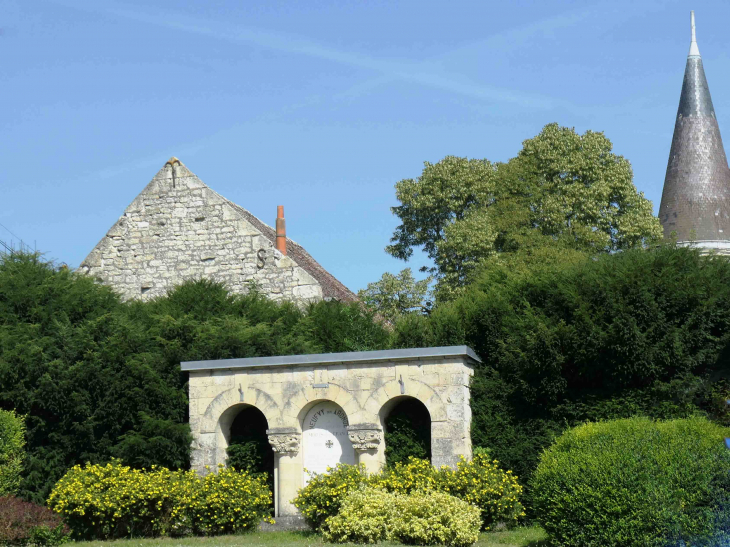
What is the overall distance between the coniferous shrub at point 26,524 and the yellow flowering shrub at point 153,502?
90 cm

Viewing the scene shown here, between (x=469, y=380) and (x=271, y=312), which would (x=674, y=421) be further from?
(x=271, y=312)

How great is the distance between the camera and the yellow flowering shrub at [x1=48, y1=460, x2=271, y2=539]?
1667cm

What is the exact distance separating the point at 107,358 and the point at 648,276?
35.1ft

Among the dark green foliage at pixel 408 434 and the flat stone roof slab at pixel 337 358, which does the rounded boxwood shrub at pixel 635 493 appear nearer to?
the flat stone roof slab at pixel 337 358

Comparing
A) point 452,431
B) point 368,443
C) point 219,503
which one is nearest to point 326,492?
point 368,443

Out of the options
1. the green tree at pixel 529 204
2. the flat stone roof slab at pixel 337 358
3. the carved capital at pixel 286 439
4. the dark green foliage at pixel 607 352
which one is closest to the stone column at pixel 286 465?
the carved capital at pixel 286 439

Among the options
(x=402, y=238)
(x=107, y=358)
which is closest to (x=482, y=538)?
(x=107, y=358)

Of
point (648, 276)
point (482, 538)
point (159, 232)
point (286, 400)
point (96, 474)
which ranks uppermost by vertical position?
point (159, 232)

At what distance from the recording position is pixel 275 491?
18.0 meters

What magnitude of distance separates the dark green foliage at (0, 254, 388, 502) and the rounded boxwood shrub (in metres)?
7.67

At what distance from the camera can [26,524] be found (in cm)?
1504

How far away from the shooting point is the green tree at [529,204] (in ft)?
95.6

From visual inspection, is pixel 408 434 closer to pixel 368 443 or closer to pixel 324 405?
pixel 368 443

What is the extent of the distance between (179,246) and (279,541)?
13.0 metres
